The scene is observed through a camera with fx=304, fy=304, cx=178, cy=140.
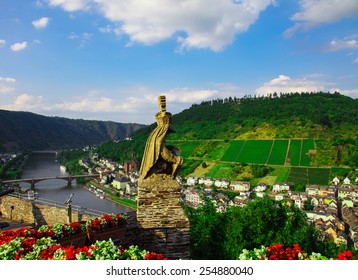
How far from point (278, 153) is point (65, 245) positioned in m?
84.2

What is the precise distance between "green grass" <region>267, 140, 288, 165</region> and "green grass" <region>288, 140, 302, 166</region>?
5.20 ft

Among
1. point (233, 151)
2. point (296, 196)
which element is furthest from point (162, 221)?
point (233, 151)

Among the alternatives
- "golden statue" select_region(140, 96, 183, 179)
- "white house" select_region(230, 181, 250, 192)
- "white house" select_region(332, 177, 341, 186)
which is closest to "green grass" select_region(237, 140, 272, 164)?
"white house" select_region(230, 181, 250, 192)

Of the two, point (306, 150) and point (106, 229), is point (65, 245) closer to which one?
point (106, 229)

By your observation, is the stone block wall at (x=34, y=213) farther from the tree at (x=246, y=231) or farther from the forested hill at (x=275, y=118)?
the forested hill at (x=275, y=118)

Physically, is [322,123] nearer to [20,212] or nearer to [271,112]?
[271,112]

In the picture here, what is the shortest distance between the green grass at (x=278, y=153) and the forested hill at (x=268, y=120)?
5765 mm

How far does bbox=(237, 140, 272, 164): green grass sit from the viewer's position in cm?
8338

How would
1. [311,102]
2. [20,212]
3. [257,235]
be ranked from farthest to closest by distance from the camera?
[311,102], [20,212], [257,235]

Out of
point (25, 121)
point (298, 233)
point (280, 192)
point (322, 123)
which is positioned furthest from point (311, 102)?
point (25, 121)

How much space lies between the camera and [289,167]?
76.9m

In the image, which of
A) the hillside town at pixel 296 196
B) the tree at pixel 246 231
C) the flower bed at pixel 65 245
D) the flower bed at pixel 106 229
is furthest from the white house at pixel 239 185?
the flower bed at pixel 65 245

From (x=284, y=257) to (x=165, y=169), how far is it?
9.45 feet

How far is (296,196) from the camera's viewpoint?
194ft
